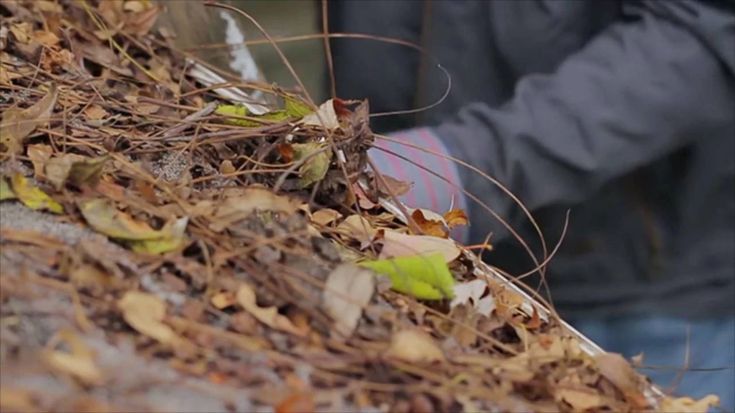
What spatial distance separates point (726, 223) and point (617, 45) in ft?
0.82

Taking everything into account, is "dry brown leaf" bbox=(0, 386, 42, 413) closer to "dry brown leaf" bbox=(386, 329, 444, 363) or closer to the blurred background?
"dry brown leaf" bbox=(386, 329, 444, 363)

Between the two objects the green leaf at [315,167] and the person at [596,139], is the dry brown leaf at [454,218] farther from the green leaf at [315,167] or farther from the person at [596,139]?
the person at [596,139]

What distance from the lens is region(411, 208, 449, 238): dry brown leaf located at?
42 cm

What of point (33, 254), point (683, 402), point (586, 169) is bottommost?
point (33, 254)

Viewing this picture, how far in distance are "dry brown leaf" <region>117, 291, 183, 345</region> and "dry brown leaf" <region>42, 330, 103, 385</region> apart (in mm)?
19

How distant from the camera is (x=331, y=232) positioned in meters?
0.39

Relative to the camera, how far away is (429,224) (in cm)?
43

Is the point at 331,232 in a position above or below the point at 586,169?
below


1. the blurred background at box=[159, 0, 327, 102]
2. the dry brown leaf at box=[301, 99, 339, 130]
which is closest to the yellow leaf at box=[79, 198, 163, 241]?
Result: the dry brown leaf at box=[301, 99, 339, 130]

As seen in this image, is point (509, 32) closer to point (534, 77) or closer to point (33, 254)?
point (534, 77)

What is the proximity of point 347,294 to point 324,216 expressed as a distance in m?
0.08

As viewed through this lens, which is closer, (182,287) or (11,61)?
(182,287)

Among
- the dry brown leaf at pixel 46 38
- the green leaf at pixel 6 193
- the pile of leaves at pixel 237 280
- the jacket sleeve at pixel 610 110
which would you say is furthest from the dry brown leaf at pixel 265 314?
→ the jacket sleeve at pixel 610 110

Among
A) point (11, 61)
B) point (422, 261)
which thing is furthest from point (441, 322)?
point (11, 61)
